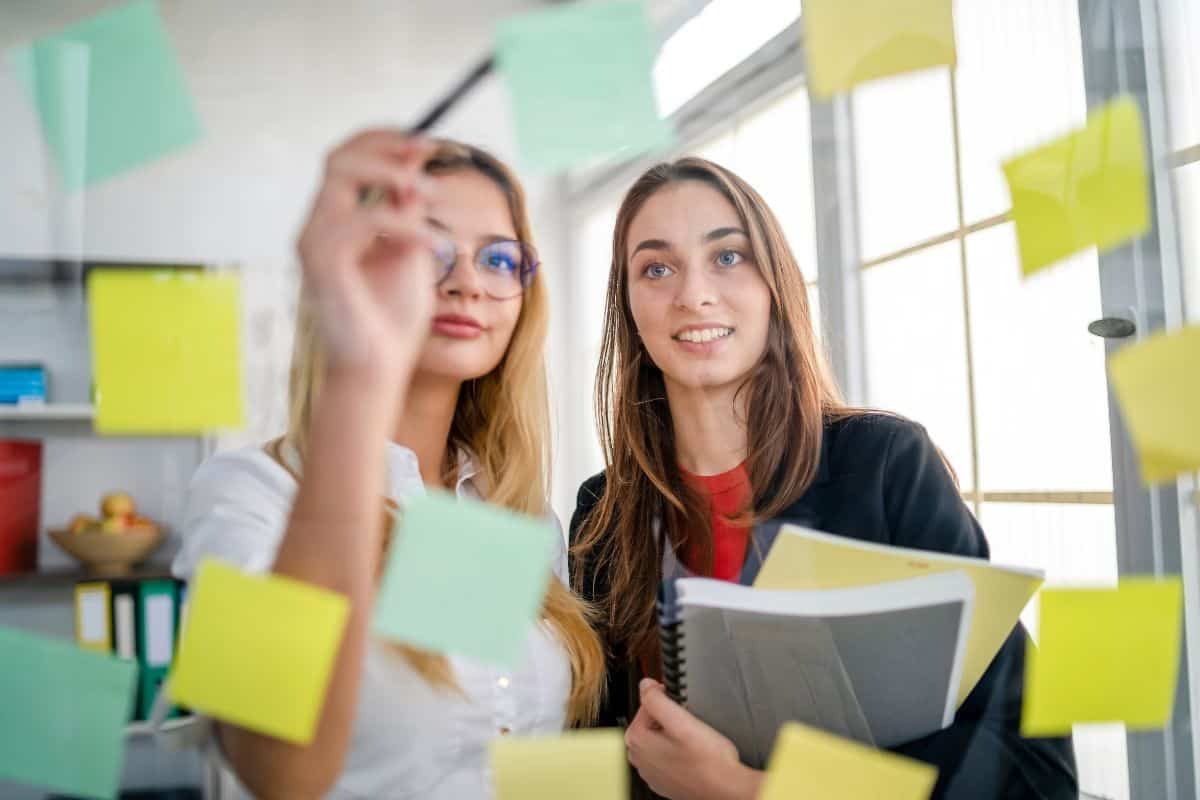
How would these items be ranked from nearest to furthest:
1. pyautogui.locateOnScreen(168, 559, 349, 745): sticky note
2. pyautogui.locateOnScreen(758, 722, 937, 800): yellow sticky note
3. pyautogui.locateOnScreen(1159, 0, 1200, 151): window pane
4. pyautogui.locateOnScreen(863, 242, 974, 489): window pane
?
pyautogui.locateOnScreen(168, 559, 349, 745): sticky note, pyautogui.locateOnScreen(758, 722, 937, 800): yellow sticky note, pyautogui.locateOnScreen(863, 242, 974, 489): window pane, pyautogui.locateOnScreen(1159, 0, 1200, 151): window pane

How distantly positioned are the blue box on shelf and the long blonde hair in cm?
24

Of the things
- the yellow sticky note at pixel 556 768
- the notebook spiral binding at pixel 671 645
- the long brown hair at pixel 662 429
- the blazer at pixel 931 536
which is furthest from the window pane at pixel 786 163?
the yellow sticky note at pixel 556 768

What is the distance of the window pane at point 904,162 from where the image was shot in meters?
0.77

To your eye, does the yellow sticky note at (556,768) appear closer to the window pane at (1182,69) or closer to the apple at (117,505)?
the apple at (117,505)

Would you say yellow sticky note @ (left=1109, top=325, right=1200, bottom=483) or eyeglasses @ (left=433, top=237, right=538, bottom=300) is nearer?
eyeglasses @ (left=433, top=237, right=538, bottom=300)

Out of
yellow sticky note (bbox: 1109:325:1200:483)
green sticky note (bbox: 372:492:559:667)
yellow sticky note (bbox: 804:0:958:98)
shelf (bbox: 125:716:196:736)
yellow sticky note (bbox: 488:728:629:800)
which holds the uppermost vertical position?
yellow sticky note (bbox: 804:0:958:98)

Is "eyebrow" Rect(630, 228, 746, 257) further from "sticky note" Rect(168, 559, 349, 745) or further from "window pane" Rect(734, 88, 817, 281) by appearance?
"sticky note" Rect(168, 559, 349, 745)

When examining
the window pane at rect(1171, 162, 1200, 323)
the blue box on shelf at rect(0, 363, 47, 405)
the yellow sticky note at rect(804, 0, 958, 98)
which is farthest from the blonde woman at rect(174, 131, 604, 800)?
the window pane at rect(1171, 162, 1200, 323)

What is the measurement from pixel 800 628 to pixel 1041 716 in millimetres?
197

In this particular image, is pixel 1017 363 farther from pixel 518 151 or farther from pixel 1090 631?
pixel 518 151

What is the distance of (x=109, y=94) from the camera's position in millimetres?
587

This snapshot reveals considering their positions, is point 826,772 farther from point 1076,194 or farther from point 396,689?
point 1076,194

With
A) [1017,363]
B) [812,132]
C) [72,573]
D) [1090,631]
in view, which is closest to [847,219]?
[812,132]

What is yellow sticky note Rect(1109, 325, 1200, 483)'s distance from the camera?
724 millimetres
